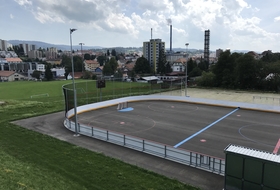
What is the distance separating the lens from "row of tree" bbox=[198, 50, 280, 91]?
2074 inches

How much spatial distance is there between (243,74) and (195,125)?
1499 inches

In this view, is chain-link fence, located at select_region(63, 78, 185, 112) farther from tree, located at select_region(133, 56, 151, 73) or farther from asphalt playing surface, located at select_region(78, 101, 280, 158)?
tree, located at select_region(133, 56, 151, 73)

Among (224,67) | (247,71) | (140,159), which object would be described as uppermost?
(224,67)

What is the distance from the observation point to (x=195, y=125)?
22.7 metres

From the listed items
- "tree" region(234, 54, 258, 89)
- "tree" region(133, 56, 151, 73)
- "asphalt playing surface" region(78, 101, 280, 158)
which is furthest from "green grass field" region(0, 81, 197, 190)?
"tree" region(133, 56, 151, 73)

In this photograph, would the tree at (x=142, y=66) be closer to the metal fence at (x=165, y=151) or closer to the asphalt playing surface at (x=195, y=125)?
the asphalt playing surface at (x=195, y=125)

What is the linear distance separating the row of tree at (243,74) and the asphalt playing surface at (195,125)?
28463 millimetres

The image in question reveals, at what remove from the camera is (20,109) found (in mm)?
→ 29766

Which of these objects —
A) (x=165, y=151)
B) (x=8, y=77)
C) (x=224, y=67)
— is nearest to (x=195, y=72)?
(x=224, y=67)

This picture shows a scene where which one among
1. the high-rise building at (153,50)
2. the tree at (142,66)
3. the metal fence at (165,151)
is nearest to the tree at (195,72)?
the tree at (142,66)

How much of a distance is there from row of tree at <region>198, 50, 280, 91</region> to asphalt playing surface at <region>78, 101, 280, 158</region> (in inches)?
1121

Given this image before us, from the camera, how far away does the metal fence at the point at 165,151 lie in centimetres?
1268

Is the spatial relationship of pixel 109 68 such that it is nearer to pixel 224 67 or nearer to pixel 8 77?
pixel 224 67

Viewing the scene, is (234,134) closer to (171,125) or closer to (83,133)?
(171,125)
